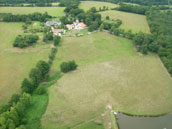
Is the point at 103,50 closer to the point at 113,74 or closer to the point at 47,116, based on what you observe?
the point at 113,74

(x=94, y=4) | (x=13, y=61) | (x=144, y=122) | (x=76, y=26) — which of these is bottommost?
(x=144, y=122)

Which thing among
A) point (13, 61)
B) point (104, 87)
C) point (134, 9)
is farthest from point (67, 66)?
point (134, 9)

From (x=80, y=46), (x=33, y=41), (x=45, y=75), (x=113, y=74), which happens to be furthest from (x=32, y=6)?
(x=113, y=74)

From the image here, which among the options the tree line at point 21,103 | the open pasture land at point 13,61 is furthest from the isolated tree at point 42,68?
the open pasture land at point 13,61

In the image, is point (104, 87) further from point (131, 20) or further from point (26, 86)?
point (131, 20)

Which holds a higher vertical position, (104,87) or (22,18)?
(22,18)

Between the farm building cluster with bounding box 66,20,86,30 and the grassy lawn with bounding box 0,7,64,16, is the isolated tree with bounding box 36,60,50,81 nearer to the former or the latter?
the farm building cluster with bounding box 66,20,86,30
